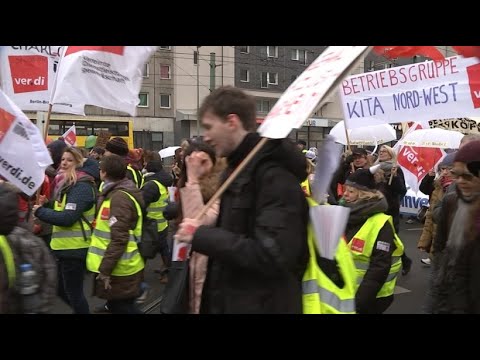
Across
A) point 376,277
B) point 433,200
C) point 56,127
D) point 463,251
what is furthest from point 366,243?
point 56,127

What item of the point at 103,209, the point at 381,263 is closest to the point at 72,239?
the point at 103,209

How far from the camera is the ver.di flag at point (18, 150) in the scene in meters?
3.32

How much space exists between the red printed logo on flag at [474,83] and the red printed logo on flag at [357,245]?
2.36 m

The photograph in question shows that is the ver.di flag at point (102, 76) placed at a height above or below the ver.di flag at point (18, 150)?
above

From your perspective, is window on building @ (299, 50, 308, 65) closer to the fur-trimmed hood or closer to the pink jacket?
the fur-trimmed hood

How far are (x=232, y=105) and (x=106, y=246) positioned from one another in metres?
2.54

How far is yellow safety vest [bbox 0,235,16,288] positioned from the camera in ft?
7.36

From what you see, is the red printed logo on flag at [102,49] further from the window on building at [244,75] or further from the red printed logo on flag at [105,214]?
the window on building at [244,75]

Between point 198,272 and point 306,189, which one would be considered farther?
point 306,189

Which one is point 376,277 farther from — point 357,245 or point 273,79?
point 273,79

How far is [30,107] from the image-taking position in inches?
205

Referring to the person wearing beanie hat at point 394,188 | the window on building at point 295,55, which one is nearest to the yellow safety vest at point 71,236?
the person wearing beanie hat at point 394,188

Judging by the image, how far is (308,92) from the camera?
6.74 ft

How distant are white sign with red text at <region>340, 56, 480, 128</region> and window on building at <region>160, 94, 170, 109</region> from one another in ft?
130
